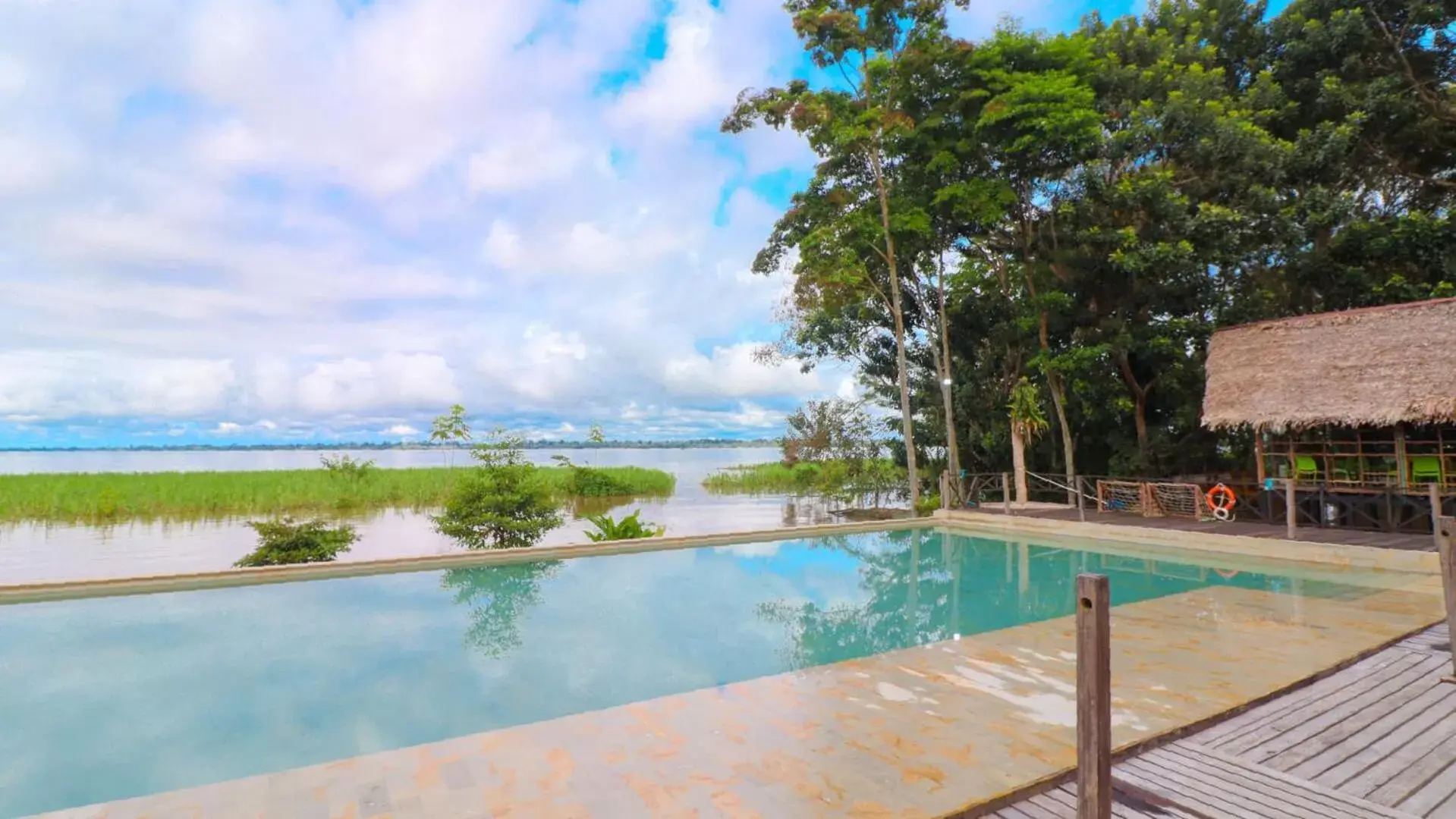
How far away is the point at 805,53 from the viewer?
15.3 meters

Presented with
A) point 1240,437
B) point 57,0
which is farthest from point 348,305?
point 1240,437

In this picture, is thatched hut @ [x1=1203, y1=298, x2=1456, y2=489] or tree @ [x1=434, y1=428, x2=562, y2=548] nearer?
thatched hut @ [x1=1203, y1=298, x2=1456, y2=489]

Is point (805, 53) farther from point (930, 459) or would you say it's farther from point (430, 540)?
point (430, 540)

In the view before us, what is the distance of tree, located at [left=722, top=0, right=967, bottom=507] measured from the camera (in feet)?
47.4

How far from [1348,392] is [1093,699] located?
11.8 m

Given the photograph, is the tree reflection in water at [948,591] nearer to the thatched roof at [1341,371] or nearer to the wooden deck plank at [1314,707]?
the wooden deck plank at [1314,707]

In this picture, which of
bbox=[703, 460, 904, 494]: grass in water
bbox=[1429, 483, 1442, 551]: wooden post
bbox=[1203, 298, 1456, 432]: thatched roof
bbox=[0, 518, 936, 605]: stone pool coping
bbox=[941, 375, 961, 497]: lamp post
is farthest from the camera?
bbox=[703, 460, 904, 494]: grass in water

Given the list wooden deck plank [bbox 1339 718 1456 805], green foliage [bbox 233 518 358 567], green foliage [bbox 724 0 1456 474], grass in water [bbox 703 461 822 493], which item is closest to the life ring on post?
green foliage [bbox 724 0 1456 474]

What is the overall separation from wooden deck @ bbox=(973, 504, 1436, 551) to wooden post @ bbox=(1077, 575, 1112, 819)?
9.55 meters

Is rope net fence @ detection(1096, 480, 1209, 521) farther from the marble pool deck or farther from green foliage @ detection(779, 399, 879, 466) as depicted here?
the marble pool deck

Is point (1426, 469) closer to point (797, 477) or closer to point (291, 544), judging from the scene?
point (797, 477)

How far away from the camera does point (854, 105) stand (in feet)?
49.3

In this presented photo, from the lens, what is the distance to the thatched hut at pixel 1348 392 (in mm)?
10117

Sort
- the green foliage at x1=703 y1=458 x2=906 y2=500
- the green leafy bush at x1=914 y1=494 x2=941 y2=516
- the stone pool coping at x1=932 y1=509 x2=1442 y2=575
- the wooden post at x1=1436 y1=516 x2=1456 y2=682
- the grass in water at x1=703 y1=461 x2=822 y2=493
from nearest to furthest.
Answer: the wooden post at x1=1436 y1=516 x2=1456 y2=682, the stone pool coping at x1=932 y1=509 x2=1442 y2=575, the green leafy bush at x1=914 y1=494 x2=941 y2=516, the green foliage at x1=703 y1=458 x2=906 y2=500, the grass in water at x1=703 y1=461 x2=822 y2=493
